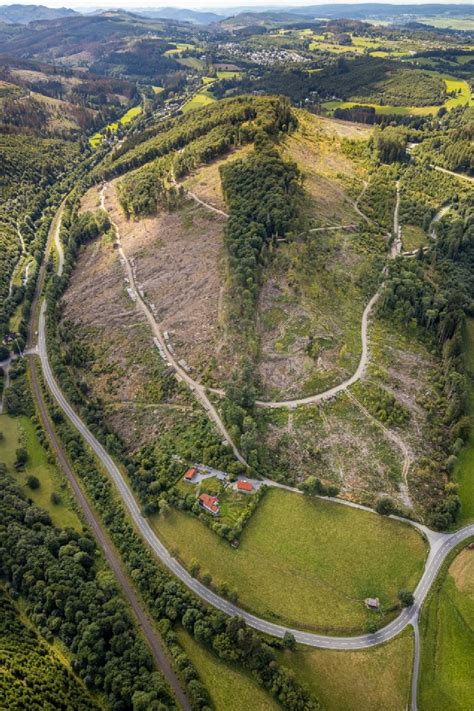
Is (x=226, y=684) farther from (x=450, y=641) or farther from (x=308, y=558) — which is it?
(x=450, y=641)

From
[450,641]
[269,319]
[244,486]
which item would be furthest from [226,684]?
[269,319]

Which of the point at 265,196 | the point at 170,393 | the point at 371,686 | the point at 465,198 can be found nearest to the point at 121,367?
the point at 170,393

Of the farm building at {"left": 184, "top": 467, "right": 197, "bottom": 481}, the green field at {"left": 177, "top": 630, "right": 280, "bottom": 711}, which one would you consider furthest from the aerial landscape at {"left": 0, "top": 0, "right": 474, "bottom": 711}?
the farm building at {"left": 184, "top": 467, "right": 197, "bottom": 481}

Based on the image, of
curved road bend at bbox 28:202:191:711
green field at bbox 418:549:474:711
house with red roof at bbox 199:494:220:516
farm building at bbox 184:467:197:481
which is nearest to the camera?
green field at bbox 418:549:474:711

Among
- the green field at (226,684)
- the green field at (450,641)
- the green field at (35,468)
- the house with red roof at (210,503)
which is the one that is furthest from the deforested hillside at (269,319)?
the green field at (226,684)

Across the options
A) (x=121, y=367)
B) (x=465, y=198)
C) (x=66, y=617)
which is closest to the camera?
(x=66, y=617)

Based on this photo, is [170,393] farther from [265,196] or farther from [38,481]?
[265,196]

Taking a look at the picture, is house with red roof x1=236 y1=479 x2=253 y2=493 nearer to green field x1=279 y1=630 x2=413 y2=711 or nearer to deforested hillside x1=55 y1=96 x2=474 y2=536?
deforested hillside x1=55 y1=96 x2=474 y2=536
